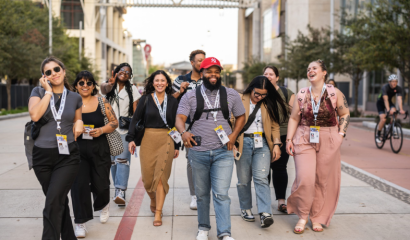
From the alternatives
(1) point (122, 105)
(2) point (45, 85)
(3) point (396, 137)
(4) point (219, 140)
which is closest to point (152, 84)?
(1) point (122, 105)

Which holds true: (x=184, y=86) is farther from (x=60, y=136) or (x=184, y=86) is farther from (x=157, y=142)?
(x=60, y=136)

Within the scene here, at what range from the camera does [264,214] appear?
5105 millimetres

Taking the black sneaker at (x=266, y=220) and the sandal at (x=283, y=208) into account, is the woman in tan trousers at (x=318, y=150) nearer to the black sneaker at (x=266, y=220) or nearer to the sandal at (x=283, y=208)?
the black sneaker at (x=266, y=220)

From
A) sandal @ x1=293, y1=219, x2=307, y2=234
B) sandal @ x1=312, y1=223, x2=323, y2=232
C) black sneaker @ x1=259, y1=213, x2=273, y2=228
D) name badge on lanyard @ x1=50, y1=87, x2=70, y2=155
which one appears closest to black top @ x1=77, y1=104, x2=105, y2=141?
name badge on lanyard @ x1=50, y1=87, x2=70, y2=155

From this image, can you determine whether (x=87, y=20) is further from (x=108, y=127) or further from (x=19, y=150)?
(x=108, y=127)

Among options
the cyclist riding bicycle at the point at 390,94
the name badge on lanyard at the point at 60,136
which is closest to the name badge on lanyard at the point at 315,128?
the name badge on lanyard at the point at 60,136

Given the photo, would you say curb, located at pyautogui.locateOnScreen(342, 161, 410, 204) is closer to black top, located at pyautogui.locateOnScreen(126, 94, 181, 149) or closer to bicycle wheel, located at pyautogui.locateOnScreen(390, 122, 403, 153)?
bicycle wheel, located at pyautogui.locateOnScreen(390, 122, 403, 153)

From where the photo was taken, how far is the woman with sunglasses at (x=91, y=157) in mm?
4938

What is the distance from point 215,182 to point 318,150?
1335 millimetres

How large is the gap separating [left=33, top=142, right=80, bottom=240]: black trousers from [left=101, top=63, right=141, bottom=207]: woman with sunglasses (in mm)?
2139

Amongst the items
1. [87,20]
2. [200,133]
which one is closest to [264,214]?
[200,133]

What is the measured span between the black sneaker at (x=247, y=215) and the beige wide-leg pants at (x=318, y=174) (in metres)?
0.60

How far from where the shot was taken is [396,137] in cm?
1177

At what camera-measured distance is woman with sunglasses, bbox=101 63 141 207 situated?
625cm
